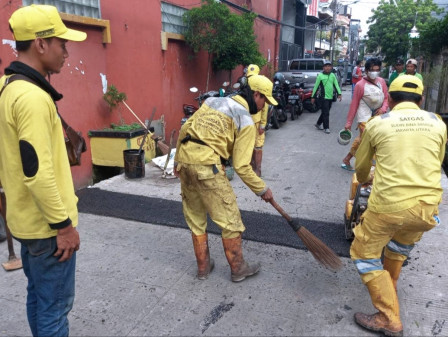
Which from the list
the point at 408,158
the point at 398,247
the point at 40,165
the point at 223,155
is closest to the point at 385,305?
the point at 398,247

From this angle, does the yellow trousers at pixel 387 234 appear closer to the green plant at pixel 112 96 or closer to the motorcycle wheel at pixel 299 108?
the green plant at pixel 112 96

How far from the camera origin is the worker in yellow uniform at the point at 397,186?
2.37 meters

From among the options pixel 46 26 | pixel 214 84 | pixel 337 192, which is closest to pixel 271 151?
A: pixel 337 192

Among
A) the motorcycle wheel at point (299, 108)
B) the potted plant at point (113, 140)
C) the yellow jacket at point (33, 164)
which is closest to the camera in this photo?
the yellow jacket at point (33, 164)

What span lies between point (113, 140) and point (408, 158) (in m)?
4.95

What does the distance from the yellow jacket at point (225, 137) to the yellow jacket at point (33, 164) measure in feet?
4.00

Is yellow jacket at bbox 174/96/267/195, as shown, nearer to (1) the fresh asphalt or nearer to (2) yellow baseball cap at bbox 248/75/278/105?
(2) yellow baseball cap at bbox 248/75/278/105

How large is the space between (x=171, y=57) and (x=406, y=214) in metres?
7.07

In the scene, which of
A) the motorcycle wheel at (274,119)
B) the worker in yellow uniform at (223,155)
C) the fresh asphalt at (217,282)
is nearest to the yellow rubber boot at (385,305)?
the fresh asphalt at (217,282)

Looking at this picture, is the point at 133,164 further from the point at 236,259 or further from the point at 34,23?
the point at 34,23

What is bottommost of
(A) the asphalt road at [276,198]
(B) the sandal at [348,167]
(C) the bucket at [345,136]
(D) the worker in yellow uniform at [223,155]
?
(A) the asphalt road at [276,198]

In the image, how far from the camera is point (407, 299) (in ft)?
9.96

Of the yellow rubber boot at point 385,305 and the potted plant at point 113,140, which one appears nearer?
the yellow rubber boot at point 385,305

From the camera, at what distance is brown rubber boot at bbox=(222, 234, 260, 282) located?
3176mm
